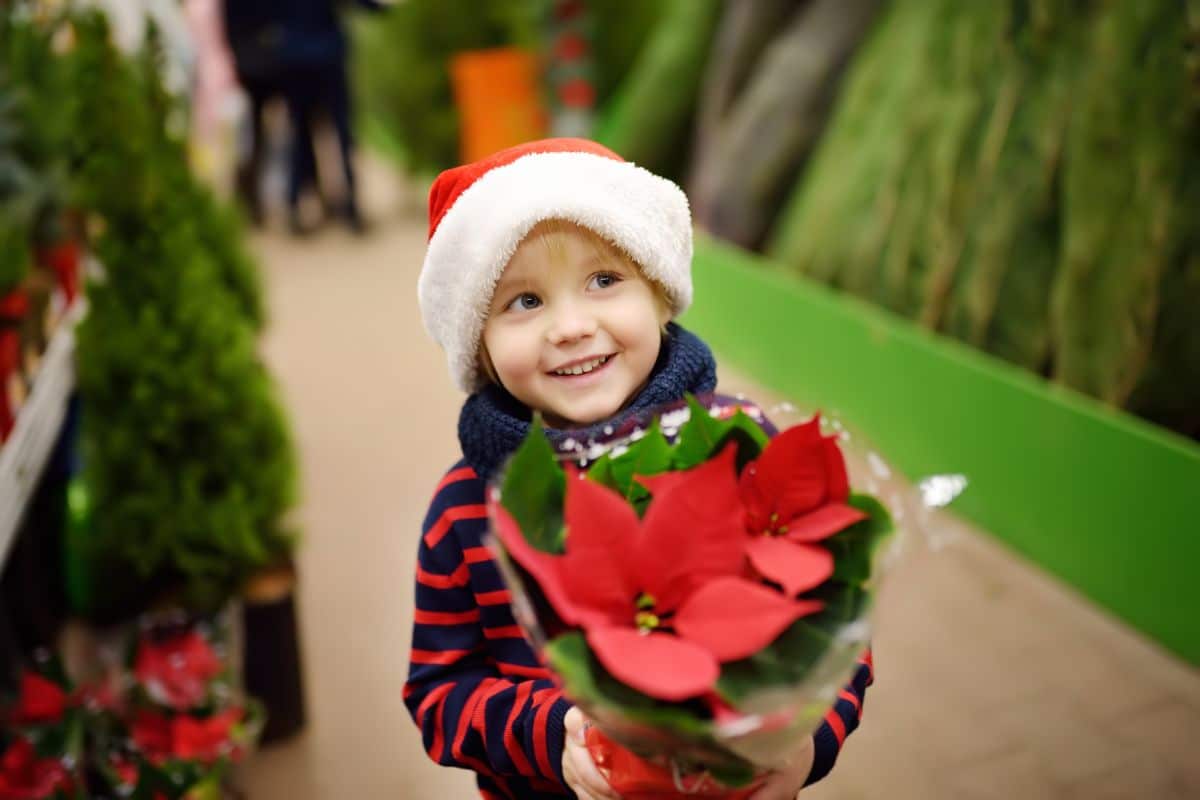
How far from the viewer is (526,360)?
816 mm

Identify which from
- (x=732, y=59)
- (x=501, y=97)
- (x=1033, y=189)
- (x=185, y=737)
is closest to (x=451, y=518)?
(x=185, y=737)

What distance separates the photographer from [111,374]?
63.3 inches

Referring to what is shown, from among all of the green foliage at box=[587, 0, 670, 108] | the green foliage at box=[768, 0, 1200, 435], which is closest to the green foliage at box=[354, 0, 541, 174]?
the green foliage at box=[587, 0, 670, 108]

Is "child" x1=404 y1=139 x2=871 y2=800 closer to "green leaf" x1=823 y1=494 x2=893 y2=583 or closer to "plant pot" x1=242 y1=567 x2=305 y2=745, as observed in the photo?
"green leaf" x1=823 y1=494 x2=893 y2=583

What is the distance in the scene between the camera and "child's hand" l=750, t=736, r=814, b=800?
0.72 meters

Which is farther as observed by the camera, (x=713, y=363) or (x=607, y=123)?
(x=607, y=123)

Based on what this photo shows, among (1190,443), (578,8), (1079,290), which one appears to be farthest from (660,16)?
(1190,443)

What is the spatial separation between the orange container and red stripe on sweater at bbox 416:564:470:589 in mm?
4546

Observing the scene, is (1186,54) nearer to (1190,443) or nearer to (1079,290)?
(1079,290)

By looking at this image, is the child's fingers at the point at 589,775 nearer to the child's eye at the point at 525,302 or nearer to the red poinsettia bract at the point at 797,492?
the red poinsettia bract at the point at 797,492

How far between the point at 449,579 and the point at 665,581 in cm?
33

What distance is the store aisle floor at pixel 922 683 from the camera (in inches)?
61.4

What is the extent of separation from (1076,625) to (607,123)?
11.1 feet

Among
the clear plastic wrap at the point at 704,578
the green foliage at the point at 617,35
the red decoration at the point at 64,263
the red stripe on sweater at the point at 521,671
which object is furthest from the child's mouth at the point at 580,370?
the green foliage at the point at 617,35
